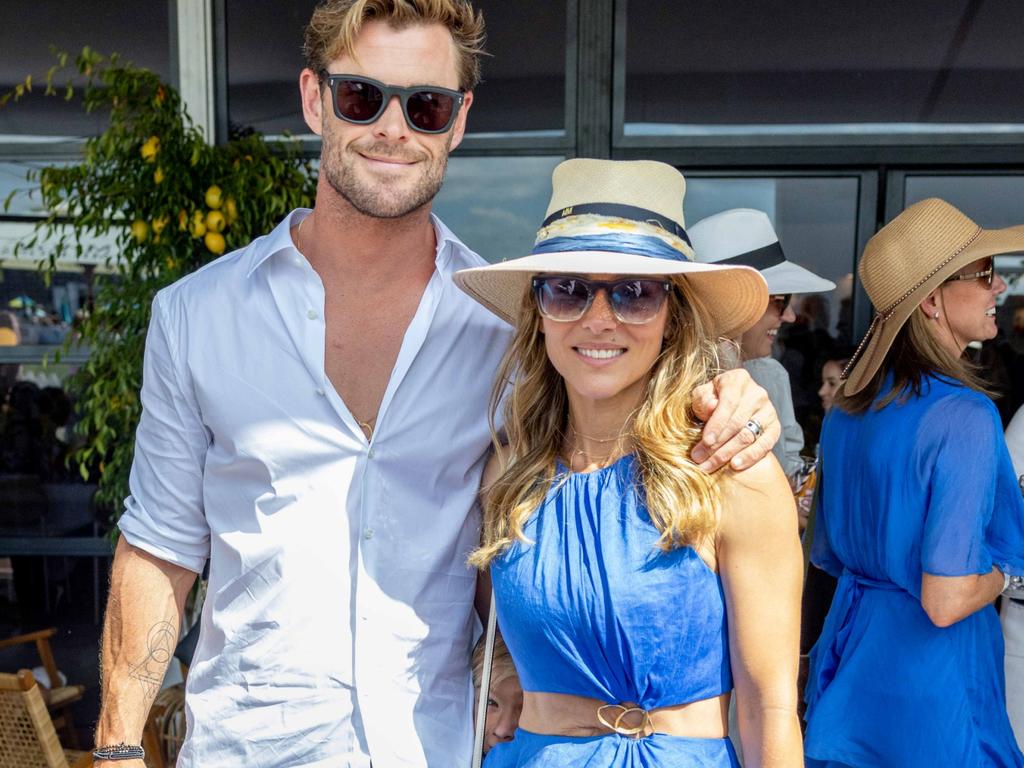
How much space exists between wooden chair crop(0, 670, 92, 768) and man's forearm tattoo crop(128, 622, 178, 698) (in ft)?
3.97

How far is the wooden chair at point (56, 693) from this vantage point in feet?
12.6

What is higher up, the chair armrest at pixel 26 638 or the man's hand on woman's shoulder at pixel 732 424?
the man's hand on woman's shoulder at pixel 732 424

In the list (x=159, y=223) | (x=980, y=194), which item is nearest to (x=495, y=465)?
(x=159, y=223)

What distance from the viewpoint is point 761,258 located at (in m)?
2.86

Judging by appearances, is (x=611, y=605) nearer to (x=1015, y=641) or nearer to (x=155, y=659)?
(x=155, y=659)

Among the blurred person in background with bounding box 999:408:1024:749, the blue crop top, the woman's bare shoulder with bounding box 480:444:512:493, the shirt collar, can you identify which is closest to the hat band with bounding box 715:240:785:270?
the blurred person in background with bounding box 999:408:1024:749

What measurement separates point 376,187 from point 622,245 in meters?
0.43

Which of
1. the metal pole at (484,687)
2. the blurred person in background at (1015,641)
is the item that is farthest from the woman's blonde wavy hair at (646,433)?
the blurred person in background at (1015,641)

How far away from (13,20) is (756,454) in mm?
3957

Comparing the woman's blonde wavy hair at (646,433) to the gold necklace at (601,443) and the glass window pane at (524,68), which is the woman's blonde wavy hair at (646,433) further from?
the glass window pane at (524,68)

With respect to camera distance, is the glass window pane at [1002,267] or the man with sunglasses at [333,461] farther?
the glass window pane at [1002,267]

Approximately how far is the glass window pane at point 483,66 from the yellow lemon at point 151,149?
63cm

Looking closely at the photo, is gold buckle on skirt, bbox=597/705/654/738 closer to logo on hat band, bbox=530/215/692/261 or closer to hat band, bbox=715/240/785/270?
logo on hat band, bbox=530/215/692/261

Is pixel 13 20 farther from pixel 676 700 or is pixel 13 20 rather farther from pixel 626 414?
pixel 676 700
